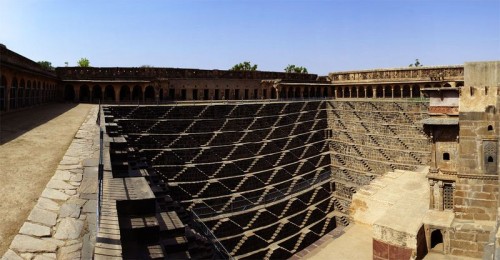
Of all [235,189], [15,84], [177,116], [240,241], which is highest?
[15,84]

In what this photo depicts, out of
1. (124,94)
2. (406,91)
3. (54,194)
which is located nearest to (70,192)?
(54,194)

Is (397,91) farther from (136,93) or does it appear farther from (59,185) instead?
(59,185)

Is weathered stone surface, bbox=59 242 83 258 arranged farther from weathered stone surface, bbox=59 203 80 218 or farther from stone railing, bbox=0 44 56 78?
stone railing, bbox=0 44 56 78

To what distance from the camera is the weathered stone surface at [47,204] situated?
449cm

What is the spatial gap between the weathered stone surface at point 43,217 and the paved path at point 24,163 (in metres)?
0.07

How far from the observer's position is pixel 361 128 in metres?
24.8

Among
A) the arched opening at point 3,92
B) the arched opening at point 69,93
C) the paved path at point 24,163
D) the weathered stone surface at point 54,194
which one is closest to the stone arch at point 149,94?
the arched opening at point 69,93

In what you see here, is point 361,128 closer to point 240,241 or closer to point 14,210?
point 240,241

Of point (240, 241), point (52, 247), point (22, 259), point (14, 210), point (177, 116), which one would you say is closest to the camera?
point (22, 259)

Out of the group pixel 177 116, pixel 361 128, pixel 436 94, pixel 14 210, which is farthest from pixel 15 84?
pixel 361 128

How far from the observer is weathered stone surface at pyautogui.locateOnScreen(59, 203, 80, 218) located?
4.28 m

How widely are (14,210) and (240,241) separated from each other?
11.3 m

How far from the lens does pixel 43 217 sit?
13.8 feet

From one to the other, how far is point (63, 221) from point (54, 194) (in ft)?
3.40
